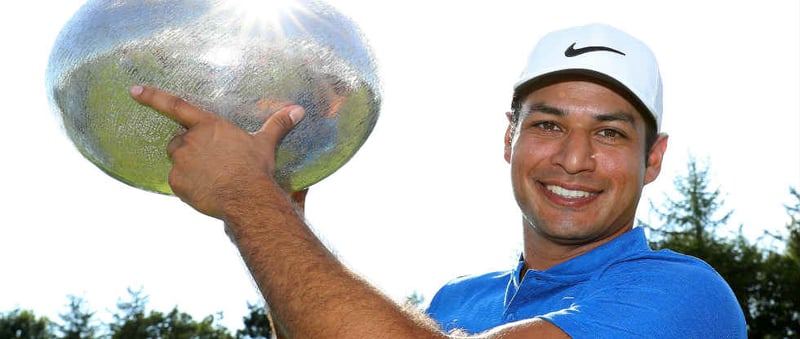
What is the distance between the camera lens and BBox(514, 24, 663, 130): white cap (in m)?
4.13

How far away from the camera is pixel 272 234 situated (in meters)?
3.19

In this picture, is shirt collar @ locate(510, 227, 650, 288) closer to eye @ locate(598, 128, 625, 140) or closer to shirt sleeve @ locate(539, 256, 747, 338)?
shirt sleeve @ locate(539, 256, 747, 338)

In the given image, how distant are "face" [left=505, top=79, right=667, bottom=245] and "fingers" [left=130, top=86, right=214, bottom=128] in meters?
1.47

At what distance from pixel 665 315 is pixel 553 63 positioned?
4.25 feet

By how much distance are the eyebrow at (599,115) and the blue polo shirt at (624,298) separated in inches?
19.7

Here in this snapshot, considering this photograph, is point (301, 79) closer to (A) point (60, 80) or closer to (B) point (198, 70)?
(B) point (198, 70)

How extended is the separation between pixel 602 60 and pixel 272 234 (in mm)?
1747

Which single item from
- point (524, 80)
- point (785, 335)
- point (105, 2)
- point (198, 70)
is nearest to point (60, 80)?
point (105, 2)

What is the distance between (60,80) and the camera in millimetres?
3836

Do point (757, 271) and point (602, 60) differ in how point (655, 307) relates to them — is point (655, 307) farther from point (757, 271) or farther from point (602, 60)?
point (757, 271)

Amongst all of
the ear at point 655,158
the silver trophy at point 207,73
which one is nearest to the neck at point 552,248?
the ear at point 655,158

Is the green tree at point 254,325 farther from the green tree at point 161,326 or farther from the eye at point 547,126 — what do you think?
the eye at point 547,126

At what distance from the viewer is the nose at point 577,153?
A: 410 cm

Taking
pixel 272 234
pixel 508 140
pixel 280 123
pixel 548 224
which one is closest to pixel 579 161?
pixel 548 224
